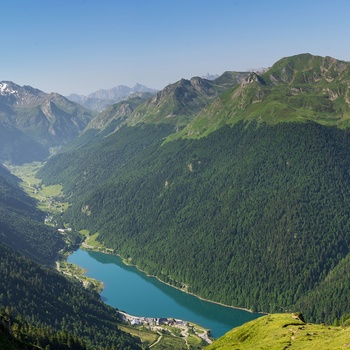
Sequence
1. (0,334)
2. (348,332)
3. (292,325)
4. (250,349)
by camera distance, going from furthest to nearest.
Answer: (292,325) → (250,349) → (348,332) → (0,334)

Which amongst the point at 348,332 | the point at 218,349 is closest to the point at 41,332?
the point at 218,349

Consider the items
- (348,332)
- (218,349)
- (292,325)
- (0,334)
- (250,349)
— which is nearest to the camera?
(0,334)

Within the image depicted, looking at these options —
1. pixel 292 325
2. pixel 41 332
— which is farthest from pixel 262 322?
pixel 41 332

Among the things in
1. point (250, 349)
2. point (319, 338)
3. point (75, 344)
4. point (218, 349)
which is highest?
point (319, 338)

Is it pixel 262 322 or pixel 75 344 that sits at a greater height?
pixel 262 322

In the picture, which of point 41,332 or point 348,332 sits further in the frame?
point 41,332

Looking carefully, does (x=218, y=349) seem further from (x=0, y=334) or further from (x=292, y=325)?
(x=0, y=334)

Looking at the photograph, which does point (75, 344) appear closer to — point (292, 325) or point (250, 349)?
point (250, 349)
